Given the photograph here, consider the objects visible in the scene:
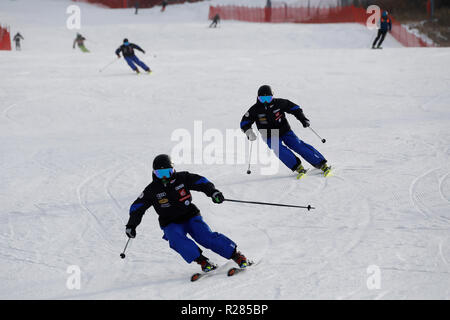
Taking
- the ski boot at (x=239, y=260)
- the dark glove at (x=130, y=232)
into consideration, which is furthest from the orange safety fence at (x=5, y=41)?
the ski boot at (x=239, y=260)

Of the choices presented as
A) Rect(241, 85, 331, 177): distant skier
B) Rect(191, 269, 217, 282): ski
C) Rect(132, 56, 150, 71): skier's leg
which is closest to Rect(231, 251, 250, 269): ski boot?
Rect(191, 269, 217, 282): ski

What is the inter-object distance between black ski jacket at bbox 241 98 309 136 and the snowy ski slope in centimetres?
84

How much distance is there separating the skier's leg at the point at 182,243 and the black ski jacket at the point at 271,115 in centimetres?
316

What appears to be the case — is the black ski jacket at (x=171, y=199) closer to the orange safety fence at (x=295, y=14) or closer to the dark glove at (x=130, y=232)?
the dark glove at (x=130, y=232)

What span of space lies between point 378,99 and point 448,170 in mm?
5715

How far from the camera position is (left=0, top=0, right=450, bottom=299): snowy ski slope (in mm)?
5543

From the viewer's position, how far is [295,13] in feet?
117

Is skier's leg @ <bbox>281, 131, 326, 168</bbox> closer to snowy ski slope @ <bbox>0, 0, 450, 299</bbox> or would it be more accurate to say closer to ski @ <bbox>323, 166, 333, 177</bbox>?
ski @ <bbox>323, 166, 333, 177</bbox>

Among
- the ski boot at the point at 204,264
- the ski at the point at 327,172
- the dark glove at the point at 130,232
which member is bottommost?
the ski boot at the point at 204,264

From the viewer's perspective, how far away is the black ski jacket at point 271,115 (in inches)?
329

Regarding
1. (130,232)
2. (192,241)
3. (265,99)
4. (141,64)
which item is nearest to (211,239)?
(192,241)

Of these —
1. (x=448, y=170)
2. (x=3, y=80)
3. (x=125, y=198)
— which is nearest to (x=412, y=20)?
(x=3, y=80)

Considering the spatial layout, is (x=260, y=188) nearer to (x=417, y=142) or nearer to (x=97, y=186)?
(x=97, y=186)

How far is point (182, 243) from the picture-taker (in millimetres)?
5586
